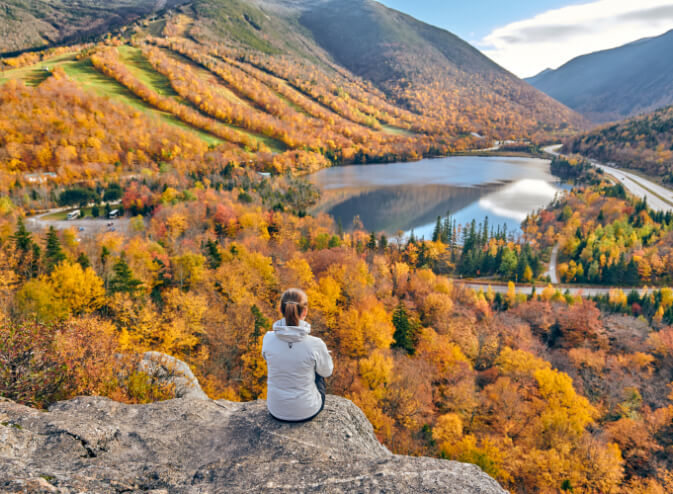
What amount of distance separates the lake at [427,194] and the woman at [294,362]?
86.7 meters

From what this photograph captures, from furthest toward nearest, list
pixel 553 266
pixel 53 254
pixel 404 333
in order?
pixel 553 266 → pixel 404 333 → pixel 53 254

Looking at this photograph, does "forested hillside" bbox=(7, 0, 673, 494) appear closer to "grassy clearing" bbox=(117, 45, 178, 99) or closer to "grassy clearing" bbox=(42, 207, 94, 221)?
"grassy clearing" bbox=(42, 207, 94, 221)

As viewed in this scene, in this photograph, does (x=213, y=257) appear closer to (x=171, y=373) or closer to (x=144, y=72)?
(x=171, y=373)

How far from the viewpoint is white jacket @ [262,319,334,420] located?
17.1ft

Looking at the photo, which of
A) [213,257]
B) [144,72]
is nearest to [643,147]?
[213,257]

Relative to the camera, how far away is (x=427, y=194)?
125 meters

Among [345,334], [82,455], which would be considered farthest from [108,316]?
[82,455]

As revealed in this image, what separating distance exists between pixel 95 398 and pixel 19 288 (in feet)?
94.1

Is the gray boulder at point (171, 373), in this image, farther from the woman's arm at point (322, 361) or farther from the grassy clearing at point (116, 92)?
the grassy clearing at point (116, 92)

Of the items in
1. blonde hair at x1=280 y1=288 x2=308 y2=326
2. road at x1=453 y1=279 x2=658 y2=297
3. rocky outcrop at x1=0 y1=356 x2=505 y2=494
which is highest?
blonde hair at x1=280 y1=288 x2=308 y2=326

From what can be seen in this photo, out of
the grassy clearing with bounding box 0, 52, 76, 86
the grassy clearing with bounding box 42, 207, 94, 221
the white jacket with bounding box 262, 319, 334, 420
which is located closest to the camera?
the white jacket with bounding box 262, 319, 334, 420

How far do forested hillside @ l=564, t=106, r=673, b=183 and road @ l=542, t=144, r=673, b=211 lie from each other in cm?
714

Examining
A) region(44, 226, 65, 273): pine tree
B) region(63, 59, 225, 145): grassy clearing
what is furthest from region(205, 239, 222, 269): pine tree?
region(63, 59, 225, 145): grassy clearing

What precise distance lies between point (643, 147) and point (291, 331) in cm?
22159
